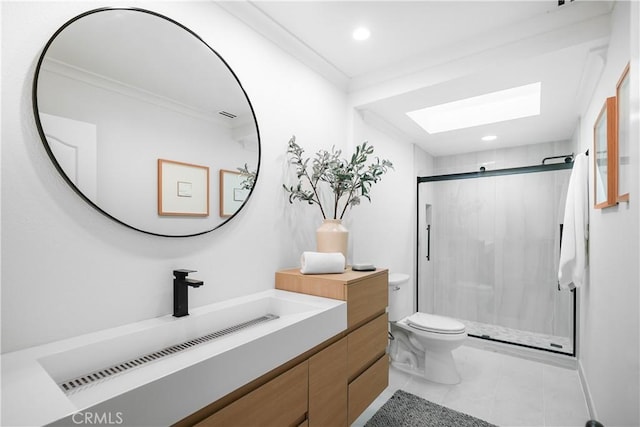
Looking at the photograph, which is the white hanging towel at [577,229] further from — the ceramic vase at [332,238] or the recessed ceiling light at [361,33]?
the recessed ceiling light at [361,33]

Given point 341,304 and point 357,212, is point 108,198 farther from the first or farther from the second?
point 357,212

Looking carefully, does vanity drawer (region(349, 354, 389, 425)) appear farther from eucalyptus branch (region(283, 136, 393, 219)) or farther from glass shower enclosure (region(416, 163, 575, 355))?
glass shower enclosure (region(416, 163, 575, 355))

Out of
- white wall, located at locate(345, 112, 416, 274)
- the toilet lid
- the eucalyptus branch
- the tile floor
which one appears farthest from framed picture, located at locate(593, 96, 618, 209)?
white wall, located at locate(345, 112, 416, 274)

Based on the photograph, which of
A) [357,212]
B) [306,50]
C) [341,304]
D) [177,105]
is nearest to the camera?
[177,105]

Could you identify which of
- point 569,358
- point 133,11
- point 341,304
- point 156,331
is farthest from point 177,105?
point 569,358

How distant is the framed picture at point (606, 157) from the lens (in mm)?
1438

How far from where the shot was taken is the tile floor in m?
2.02

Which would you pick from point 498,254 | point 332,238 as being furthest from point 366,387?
point 498,254

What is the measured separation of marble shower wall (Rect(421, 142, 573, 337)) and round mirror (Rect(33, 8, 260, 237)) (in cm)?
273

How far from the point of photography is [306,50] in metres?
2.08

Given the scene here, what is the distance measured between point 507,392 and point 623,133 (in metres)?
1.96

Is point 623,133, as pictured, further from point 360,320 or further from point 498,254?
point 498,254

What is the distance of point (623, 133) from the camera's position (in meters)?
1.31

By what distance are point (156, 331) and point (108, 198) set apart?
1.77ft
